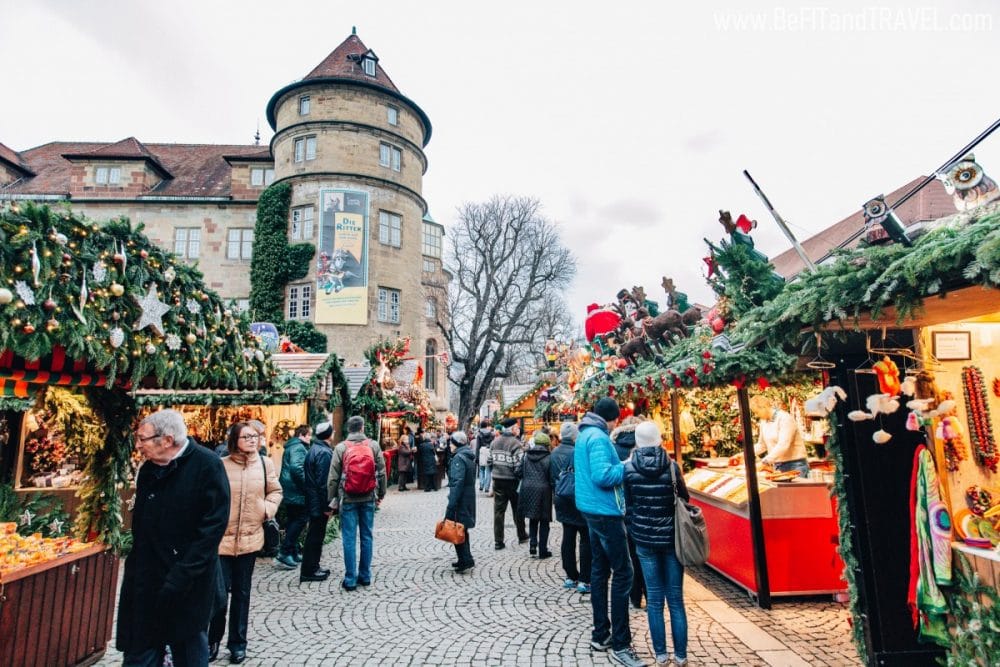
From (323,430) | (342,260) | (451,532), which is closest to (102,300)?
(323,430)

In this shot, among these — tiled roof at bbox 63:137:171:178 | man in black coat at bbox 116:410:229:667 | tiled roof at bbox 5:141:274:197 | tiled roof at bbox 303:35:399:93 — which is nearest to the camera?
man in black coat at bbox 116:410:229:667

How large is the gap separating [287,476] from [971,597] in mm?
6975

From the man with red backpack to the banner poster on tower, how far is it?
1942 centimetres

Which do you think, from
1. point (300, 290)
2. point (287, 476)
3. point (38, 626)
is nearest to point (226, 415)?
point (287, 476)

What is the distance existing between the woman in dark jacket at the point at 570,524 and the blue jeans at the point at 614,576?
1.29 metres

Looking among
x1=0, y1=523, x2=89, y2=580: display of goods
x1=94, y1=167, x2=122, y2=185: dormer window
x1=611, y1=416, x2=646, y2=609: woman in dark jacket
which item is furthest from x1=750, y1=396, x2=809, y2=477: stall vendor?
x1=94, y1=167, x2=122, y2=185: dormer window

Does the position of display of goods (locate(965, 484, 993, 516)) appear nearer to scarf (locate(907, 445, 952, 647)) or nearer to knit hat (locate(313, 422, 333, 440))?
scarf (locate(907, 445, 952, 647))

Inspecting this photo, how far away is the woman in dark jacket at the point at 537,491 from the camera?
748 centimetres

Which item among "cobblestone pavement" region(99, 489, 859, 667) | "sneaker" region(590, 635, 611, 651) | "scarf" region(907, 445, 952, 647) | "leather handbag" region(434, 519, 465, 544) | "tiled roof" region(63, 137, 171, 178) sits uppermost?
"tiled roof" region(63, 137, 171, 178)

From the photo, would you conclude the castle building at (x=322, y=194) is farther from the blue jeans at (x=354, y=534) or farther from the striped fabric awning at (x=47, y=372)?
the striped fabric awning at (x=47, y=372)

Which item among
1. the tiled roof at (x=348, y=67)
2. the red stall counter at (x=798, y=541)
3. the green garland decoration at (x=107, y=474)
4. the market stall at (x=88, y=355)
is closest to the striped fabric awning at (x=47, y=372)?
the market stall at (x=88, y=355)

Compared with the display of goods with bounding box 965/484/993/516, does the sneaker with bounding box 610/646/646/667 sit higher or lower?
lower

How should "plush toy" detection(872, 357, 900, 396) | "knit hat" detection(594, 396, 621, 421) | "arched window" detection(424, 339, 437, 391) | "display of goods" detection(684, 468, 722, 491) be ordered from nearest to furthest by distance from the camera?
"plush toy" detection(872, 357, 900, 396) < "knit hat" detection(594, 396, 621, 421) < "display of goods" detection(684, 468, 722, 491) < "arched window" detection(424, 339, 437, 391)

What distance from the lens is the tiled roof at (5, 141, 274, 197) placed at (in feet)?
93.9
